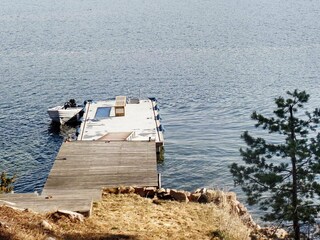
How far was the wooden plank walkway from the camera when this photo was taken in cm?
1770

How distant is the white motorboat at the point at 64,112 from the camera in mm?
44844

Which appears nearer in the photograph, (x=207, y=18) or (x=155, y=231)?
(x=155, y=231)

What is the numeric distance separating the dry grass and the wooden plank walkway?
4.13 feet

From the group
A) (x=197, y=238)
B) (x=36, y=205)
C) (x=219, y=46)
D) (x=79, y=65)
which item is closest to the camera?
(x=197, y=238)

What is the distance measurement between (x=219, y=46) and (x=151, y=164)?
5224 cm

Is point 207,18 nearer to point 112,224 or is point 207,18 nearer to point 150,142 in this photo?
point 150,142

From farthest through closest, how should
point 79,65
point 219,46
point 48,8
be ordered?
point 48,8, point 219,46, point 79,65

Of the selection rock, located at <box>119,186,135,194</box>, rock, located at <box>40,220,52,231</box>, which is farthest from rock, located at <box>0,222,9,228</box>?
rock, located at <box>119,186,135,194</box>

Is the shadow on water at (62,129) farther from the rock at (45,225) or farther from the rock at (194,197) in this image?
the rock at (45,225)

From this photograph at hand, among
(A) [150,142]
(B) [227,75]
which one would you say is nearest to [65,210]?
(A) [150,142]

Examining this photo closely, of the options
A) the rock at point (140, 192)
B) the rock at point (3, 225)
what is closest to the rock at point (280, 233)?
the rock at point (140, 192)

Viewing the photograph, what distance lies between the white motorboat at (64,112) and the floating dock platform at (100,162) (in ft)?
10.4

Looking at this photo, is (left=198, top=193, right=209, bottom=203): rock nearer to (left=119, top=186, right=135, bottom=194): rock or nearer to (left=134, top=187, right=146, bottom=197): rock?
(left=134, top=187, right=146, bottom=197): rock

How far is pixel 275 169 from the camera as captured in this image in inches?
606
